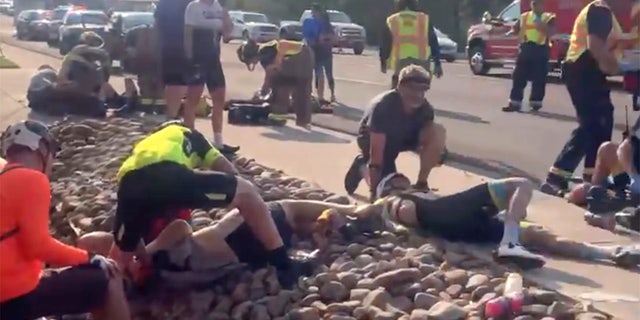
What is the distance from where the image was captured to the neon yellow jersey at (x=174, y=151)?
642 cm

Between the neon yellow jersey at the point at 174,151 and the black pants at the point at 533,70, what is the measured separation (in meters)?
12.2

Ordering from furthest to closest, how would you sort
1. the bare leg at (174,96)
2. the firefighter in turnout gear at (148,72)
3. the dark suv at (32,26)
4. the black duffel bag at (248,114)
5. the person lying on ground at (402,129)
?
the dark suv at (32,26) → the firefighter in turnout gear at (148,72) → the black duffel bag at (248,114) → the bare leg at (174,96) → the person lying on ground at (402,129)

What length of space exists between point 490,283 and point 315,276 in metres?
0.99

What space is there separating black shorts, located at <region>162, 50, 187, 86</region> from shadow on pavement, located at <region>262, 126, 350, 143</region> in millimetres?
1944

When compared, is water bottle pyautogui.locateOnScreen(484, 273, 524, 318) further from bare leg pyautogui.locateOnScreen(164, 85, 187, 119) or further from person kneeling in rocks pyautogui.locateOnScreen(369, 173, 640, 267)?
bare leg pyautogui.locateOnScreen(164, 85, 187, 119)

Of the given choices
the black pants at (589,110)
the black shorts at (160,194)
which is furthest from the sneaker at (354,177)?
the black shorts at (160,194)

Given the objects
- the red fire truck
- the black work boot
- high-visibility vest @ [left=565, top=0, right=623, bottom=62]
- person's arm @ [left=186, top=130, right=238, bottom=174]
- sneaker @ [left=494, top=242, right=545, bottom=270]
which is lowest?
the red fire truck

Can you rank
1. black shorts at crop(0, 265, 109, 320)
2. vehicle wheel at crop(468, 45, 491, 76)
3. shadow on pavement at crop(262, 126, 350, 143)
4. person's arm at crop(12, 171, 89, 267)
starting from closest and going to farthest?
person's arm at crop(12, 171, 89, 267) < black shorts at crop(0, 265, 109, 320) < shadow on pavement at crop(262, 126, 350, 143) < vehicle wheel at crop(468, 45, 491, 76)

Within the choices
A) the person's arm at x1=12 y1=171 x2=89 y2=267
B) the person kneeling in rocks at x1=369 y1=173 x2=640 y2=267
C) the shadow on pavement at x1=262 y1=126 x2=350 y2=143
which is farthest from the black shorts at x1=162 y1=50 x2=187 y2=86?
the person's arm at x1=12 y1=171 x2=89 y2=267

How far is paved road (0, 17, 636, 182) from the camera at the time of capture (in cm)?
1330

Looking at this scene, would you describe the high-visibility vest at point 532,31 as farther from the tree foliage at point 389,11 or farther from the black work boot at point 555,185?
the tree foliage at point 389,11

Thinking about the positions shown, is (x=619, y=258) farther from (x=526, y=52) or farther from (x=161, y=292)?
(x=526, y=52)

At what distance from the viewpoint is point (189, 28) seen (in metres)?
11.8

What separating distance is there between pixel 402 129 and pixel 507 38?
19.8m
